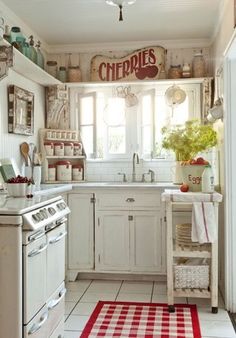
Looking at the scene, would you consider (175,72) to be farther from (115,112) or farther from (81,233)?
(81,233)

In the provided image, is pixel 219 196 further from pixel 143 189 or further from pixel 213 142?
pixel 143 189

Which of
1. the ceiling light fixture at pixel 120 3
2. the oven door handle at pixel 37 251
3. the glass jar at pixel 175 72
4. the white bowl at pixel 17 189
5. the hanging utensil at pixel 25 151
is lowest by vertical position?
the oven door handle at pixel 37 251

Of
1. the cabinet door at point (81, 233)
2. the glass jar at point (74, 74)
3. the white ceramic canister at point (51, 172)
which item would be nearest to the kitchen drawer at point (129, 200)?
the cabinet door at point (81, 233)

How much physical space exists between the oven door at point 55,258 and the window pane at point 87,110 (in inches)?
88.6

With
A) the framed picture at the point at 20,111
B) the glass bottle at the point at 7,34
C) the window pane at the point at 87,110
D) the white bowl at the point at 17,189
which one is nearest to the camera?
the white bowl at the point at 17,189

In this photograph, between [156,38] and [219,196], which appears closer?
[219,196]

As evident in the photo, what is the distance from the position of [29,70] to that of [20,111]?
38cm

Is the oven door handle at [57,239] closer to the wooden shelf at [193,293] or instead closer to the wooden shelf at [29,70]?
the wooden shelf at [193,293]

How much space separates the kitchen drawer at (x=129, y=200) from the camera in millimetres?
4055

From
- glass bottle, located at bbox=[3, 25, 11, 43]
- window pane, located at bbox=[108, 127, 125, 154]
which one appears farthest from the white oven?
window pane, located at bbox=[108, 127, 125, 154]

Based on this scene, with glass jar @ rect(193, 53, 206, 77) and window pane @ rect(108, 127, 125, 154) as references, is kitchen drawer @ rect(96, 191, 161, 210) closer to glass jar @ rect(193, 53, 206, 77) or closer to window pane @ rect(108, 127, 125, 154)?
window pane @ rect(108, 127, 125, 154)

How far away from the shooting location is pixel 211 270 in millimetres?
3359

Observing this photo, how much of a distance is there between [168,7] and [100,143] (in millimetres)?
1736

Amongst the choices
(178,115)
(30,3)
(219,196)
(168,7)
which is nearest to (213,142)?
(219,196)
